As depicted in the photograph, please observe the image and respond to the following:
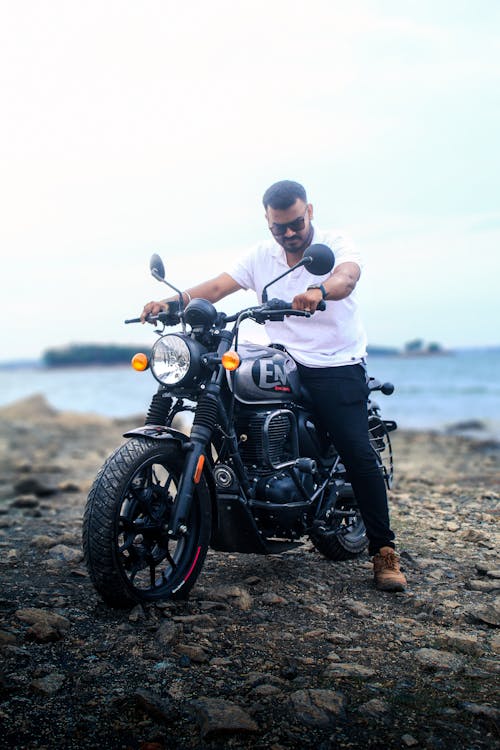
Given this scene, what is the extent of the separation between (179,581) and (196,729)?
140 centimetres

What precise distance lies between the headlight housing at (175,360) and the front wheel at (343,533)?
151cm

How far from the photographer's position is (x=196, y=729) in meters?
2.93

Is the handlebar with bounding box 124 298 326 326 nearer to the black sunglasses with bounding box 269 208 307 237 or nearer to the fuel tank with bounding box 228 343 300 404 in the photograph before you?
the fuel tank with bounding box 228 343 300 404

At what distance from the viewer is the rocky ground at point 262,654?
2.93 metres

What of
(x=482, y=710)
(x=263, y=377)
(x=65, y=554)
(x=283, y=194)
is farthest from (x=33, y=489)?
(x=482, y=710)

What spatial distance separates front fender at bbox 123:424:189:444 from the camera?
13.3ft

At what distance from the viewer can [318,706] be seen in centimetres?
309

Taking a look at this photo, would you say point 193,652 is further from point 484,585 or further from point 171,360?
point 484,585

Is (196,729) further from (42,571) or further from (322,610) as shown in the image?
(42,571)

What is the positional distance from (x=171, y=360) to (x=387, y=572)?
6.40 ft

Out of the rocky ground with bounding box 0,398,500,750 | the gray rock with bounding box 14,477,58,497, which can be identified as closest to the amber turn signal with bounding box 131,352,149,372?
the rocky ground with bounding box 0,398,500,750

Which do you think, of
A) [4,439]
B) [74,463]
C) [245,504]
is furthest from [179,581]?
[4,439]

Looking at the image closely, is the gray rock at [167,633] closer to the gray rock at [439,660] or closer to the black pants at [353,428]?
the gray rock at [439,660]

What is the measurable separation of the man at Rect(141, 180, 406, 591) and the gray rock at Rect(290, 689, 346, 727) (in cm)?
161
